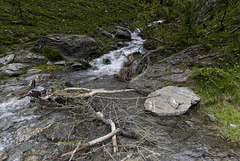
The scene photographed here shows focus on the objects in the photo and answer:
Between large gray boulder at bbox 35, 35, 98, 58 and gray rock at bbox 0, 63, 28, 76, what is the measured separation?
9.41 feet

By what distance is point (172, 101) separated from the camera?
390 cm

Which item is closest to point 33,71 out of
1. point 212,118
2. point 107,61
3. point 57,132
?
point 107,61

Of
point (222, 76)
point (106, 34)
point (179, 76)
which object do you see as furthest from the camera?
point (106, 34)

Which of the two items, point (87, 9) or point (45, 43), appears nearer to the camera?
point (45, 43)

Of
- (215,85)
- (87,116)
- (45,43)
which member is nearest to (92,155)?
(87,116)

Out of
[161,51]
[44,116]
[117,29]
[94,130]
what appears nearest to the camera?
[94,130]

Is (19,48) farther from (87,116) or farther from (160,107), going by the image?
(160,107)

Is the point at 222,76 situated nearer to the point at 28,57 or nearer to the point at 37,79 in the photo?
the point at 37,79

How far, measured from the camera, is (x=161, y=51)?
9312 millimetres

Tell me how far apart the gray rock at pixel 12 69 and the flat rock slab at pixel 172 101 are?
8410mm

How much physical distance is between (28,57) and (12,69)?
210 centimetres

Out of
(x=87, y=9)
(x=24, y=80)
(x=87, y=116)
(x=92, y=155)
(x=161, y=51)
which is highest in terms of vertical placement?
(x=87, y=9)

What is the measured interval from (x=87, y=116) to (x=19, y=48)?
11.0 metres

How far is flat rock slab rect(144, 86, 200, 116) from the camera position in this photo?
3605mm
